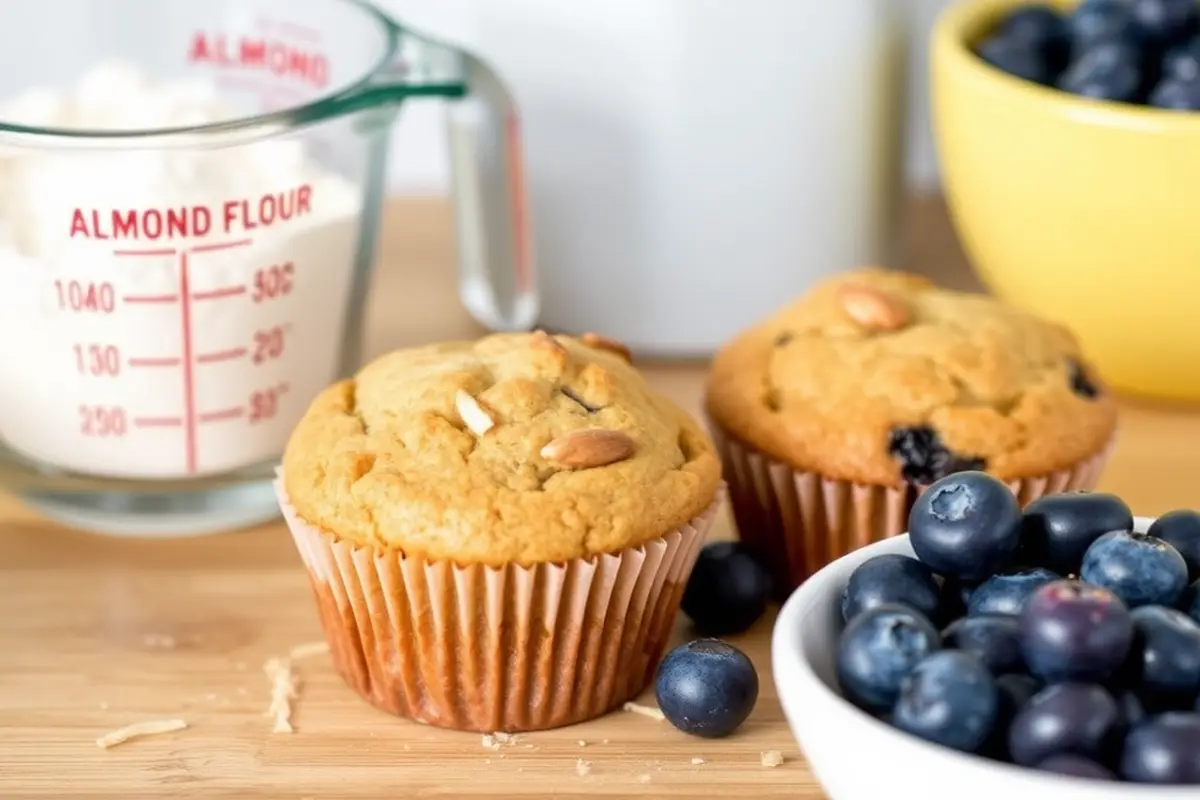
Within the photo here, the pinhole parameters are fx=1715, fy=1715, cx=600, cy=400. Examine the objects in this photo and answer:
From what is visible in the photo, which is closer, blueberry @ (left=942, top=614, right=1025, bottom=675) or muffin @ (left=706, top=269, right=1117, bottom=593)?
blueberry @ (left=942, top=614, right=1025, bottom=675)

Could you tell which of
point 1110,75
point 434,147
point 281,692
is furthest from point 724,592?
point 434,147

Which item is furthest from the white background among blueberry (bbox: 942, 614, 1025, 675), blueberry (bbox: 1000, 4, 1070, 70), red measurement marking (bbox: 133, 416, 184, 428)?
blueberry (bbox: 942, 614, 1025, 675)

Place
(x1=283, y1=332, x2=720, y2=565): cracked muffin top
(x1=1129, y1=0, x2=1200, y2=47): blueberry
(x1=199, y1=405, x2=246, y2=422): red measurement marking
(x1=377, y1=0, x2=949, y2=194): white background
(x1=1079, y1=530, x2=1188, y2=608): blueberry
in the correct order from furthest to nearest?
(x1=377, y1=0, x2=949, y2=194): white background, (x1=1129, y1=0, x2=1200, y2=47): blueberry, (x1=199, y1=405, x2=246, y2=422): red measurement marking, (x1=283, y1=332, x2=720, y2=565): cracked muffin top, (x1=1079, y1=530, x2=1188, y2=608): blueberry

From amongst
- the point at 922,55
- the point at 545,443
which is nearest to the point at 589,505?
the point at 545,443

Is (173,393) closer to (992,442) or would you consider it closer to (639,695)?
(639,695)

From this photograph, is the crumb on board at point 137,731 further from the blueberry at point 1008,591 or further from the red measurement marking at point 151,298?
the blueberry at point 1008,591

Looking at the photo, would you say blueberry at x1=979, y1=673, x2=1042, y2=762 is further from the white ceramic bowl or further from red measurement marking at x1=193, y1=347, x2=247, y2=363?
red measurement marking at x1=193, y1=347, x2=247, y2=363

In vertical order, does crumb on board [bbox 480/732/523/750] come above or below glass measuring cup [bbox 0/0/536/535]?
below
